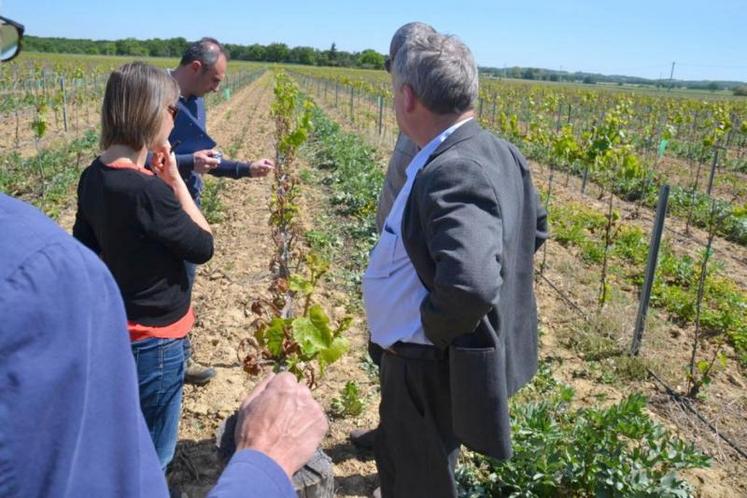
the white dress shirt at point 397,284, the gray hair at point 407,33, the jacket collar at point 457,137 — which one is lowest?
the white dress shirt at point 397,284

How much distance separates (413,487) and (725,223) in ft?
27.2

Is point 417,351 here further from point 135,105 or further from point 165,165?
point 135,105

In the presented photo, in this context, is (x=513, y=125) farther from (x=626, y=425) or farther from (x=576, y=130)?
(x=576, y=130)

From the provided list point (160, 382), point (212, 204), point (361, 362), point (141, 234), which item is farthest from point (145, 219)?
point (212, 204)

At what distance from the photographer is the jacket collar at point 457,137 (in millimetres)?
2137

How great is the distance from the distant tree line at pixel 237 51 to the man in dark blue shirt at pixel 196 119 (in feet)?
314

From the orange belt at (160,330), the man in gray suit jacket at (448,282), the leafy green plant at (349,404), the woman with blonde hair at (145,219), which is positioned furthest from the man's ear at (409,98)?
the leafy green plant at (349,404)

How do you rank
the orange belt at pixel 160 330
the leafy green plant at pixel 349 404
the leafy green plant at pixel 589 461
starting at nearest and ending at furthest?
1. the orange belt at pixel 160 330
2. the leafy green plant at pixel 589 461
3. the leafy green plant at pixel 349 404

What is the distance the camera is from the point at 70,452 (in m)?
0.69

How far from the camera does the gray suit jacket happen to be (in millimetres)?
1928

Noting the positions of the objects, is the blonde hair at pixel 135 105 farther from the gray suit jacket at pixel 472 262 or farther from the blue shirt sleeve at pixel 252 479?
the blue shirt sleeve at pixel 252 479

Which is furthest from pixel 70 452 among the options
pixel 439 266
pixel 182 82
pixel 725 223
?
pixel 725 223

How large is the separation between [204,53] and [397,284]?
220 cm

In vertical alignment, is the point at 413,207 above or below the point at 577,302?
above
